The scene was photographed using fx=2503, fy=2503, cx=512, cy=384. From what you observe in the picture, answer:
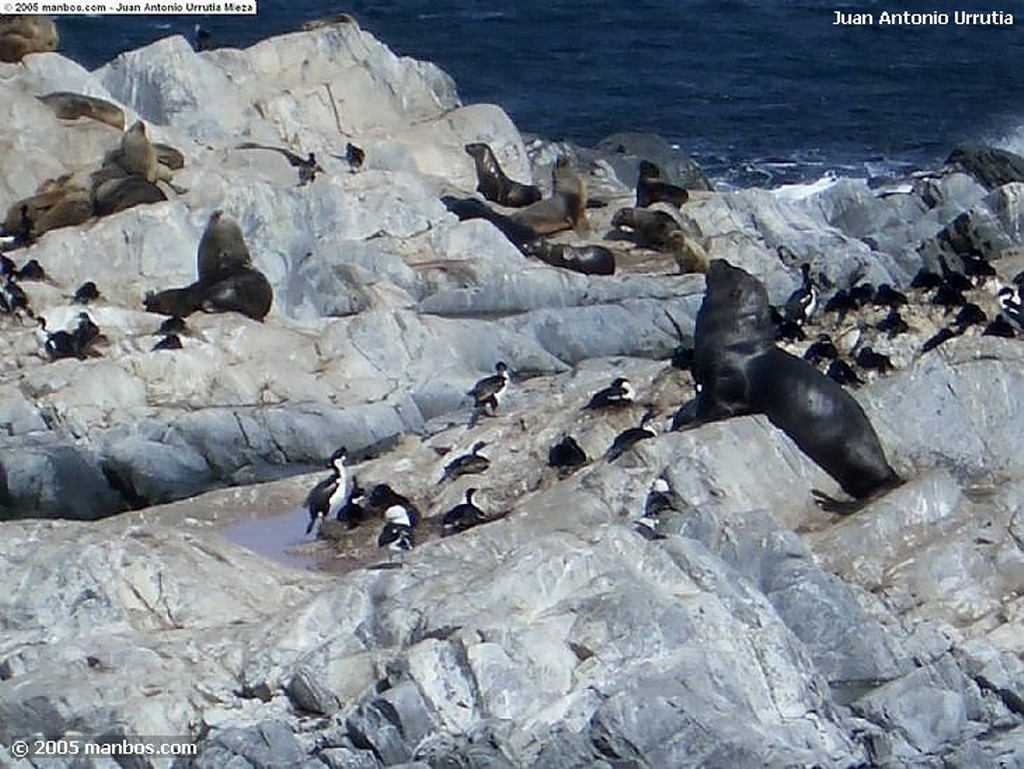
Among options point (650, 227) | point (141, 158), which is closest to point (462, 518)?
point (141, 158)

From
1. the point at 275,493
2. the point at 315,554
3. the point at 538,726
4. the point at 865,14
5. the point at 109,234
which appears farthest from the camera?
the point at 865,14

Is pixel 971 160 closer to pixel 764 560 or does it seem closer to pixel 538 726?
pixel 764 560

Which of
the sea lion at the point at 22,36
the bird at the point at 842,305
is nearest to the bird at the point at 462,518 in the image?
the bird at the point at 842,305

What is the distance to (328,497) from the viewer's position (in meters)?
22.6

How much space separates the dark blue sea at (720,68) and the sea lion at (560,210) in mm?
8084

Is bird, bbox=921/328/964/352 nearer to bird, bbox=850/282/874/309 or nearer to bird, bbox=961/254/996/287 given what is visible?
bird, bbox=850/282/874/309

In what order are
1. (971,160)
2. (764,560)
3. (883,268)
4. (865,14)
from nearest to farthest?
(764,560), (883,268), (971,160), (865,14)

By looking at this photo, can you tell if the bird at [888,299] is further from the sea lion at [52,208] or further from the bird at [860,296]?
the sea lion at [52,208]

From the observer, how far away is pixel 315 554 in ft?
71.8

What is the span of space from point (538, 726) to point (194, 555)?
13.5 feet

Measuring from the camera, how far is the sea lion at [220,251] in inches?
1169

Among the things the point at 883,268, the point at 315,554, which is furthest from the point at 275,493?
the point at 883,268

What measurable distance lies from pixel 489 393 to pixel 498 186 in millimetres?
10298

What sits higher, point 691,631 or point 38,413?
point 691,631
